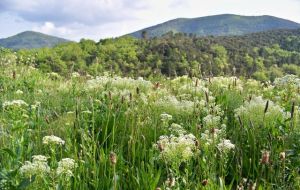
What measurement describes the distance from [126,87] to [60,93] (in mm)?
2173

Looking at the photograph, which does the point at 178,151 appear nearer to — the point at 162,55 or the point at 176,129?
the point at 176,129

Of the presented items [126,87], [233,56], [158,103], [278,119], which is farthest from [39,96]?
[233,56]

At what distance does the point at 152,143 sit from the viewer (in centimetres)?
419

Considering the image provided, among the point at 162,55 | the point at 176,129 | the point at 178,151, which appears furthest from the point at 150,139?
the point at 162,55

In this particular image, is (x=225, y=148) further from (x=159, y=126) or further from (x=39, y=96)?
(x=39, y=96)

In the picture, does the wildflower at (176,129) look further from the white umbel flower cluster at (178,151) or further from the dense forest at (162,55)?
the dense forest at (162,55)

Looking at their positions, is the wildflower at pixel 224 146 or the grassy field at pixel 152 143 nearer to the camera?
the grassy field at pixel 152 143

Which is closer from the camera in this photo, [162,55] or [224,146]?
[224,146]

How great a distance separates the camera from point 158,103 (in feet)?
18.5

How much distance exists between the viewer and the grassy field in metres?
3.14

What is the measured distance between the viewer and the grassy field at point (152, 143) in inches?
124

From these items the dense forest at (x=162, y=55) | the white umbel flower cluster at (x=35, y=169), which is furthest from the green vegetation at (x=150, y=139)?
the dense forest at (x=162, y=55)

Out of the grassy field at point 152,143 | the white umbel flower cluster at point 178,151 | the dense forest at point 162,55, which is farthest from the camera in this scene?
the dense forest at point 162,55

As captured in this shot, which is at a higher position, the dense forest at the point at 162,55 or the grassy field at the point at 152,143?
the grassy field at the point at 152,143
